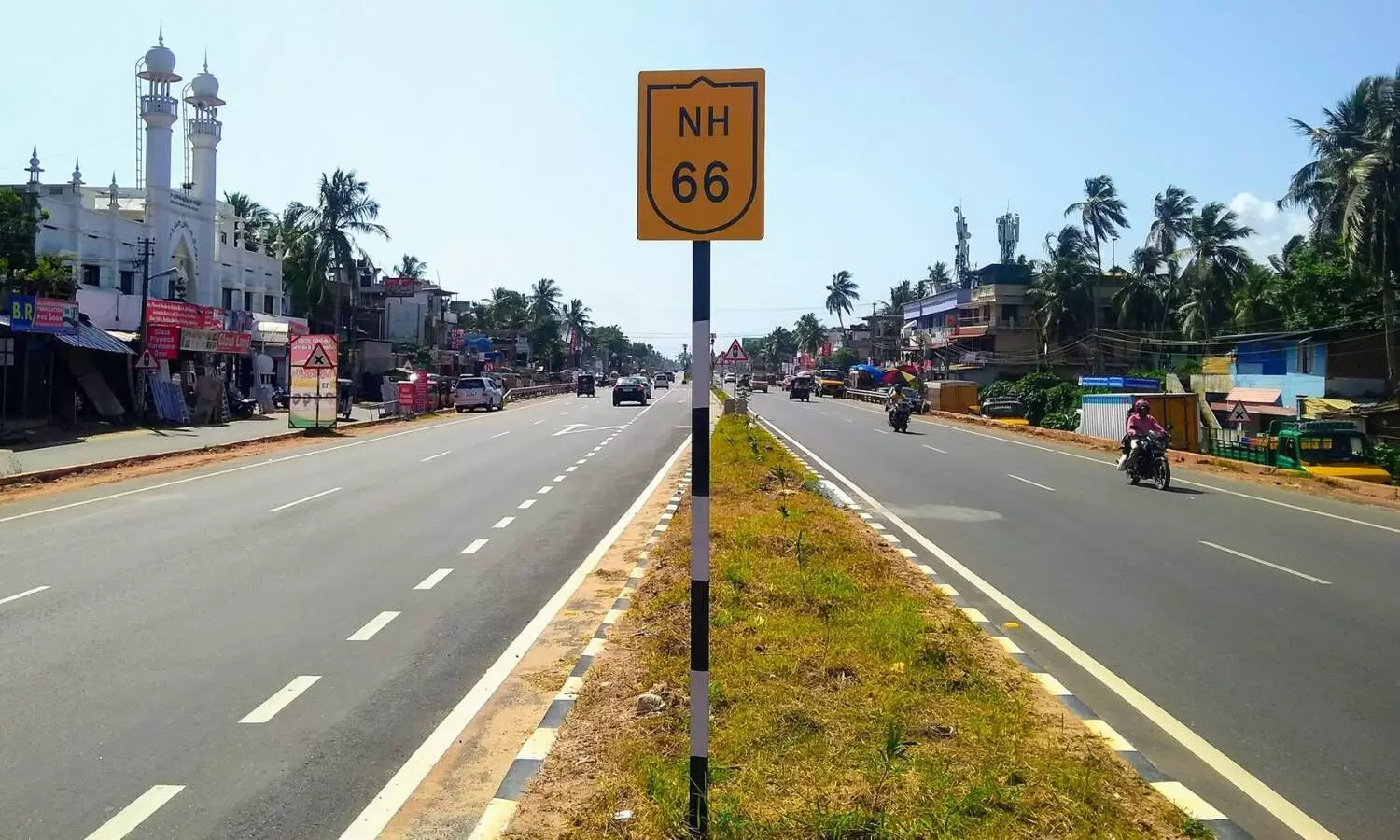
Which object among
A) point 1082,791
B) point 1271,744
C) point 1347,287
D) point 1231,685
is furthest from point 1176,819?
point 1347,287

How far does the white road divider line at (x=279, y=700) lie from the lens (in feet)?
19.5

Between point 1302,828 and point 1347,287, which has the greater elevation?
point 1347,287

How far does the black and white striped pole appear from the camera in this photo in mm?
4035

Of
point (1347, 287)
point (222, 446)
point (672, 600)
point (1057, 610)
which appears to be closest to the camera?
point (672, 600)

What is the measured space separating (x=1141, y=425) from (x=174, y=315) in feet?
101

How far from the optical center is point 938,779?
179 inches

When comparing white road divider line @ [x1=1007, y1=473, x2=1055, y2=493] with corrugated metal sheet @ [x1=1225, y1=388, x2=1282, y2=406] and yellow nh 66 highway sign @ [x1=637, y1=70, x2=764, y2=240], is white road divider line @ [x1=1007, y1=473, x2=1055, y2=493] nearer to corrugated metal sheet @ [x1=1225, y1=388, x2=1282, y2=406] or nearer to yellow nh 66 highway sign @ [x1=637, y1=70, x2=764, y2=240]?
yellow nh 66 highway sign @ [x1=637, y1=70, x2=764, y2=240]

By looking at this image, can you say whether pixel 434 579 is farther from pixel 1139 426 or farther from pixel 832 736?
pixel 1139 426

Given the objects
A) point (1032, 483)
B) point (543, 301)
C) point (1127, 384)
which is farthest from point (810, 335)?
point (1032, 483)

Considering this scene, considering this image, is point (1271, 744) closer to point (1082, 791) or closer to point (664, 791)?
point (1082, 791)

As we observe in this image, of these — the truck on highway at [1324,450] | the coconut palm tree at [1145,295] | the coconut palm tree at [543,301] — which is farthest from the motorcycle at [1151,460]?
the coconut palm tree at [543,301]

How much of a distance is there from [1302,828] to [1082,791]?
40.4 inches

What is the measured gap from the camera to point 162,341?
33.4 m

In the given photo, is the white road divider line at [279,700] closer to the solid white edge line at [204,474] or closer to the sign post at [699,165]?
the sign post at [699,165]
